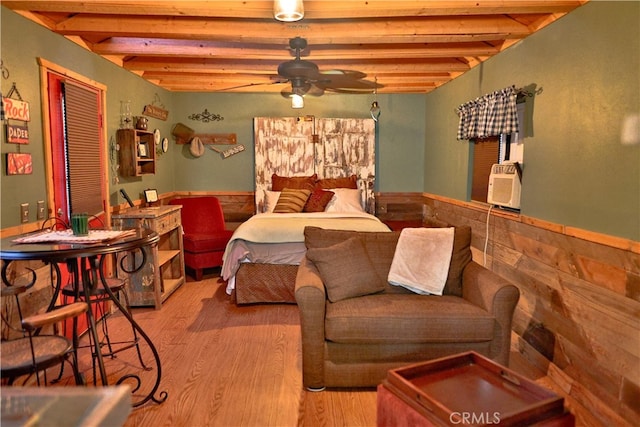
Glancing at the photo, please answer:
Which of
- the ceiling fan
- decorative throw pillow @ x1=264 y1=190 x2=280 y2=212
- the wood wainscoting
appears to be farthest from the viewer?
decorative throw pillow @ x1=264 y1=190 x2=280 y2=212

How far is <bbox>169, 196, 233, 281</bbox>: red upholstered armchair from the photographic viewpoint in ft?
15.7

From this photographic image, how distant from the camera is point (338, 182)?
5.52 meters

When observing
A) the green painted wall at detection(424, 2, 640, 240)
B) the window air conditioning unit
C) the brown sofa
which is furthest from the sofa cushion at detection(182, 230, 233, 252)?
the green painted wall at detection(424, 2, 640, 240)

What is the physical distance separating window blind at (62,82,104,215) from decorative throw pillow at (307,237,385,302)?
1.86m

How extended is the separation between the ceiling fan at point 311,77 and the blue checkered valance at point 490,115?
1.10 m

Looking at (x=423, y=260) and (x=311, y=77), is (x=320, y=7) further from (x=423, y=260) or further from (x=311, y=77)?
(x=423, y=260)

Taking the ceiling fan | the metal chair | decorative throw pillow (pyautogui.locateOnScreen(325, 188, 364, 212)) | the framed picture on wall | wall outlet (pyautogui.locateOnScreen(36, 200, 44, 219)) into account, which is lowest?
the metal chair

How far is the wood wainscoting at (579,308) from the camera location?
6.94ft

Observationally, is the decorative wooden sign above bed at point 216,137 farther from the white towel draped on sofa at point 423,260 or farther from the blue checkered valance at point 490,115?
the white towel draped on sofa at point 423,260

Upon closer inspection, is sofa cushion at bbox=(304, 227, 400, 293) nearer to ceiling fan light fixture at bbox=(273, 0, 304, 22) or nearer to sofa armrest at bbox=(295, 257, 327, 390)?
sofa armrest at bbox=(295, 257, 327, 390)

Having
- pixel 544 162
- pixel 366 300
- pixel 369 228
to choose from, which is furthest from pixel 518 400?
pixel 369 228

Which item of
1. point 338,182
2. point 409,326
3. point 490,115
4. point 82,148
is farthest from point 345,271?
point 338,182

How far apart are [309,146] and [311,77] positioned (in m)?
2.19

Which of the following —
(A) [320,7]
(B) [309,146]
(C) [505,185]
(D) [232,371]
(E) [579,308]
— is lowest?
(D) [232,371]
